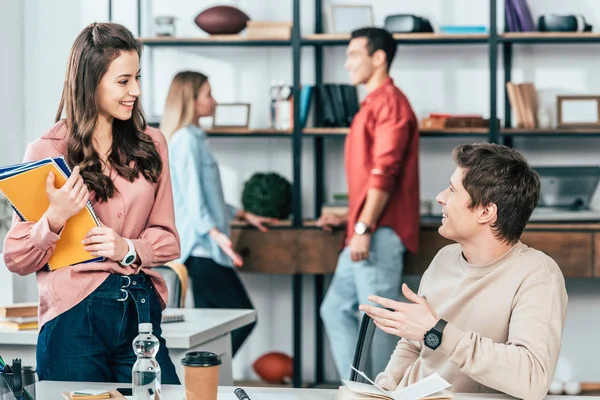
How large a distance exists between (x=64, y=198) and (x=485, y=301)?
0.96 meters

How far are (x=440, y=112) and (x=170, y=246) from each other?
10.1ft

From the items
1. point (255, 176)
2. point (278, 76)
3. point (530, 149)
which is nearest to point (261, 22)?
point (278, 76)

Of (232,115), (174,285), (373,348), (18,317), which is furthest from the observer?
(232,115)

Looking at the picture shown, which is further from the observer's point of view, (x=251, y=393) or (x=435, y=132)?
(x=435, y=132)

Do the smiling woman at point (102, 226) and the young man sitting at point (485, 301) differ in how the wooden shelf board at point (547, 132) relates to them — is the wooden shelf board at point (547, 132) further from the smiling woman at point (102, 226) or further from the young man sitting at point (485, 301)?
the smiling woman at point (102, 226)

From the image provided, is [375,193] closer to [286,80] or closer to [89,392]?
[286,80]

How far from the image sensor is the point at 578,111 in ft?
15.6

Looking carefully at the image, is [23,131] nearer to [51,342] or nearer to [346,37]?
[346,37]

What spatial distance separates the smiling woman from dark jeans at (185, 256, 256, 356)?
1.91 metres

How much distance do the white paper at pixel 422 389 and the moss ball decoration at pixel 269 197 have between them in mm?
3121

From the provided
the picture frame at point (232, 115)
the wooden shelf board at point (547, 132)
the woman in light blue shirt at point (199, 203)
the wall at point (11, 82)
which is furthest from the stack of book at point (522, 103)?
the wall at point (11, 82)

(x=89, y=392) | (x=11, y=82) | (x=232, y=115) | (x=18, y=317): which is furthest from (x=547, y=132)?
(x=89, y=392)

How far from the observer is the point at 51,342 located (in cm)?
209

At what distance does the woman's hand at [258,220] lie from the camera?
4.71 metres
